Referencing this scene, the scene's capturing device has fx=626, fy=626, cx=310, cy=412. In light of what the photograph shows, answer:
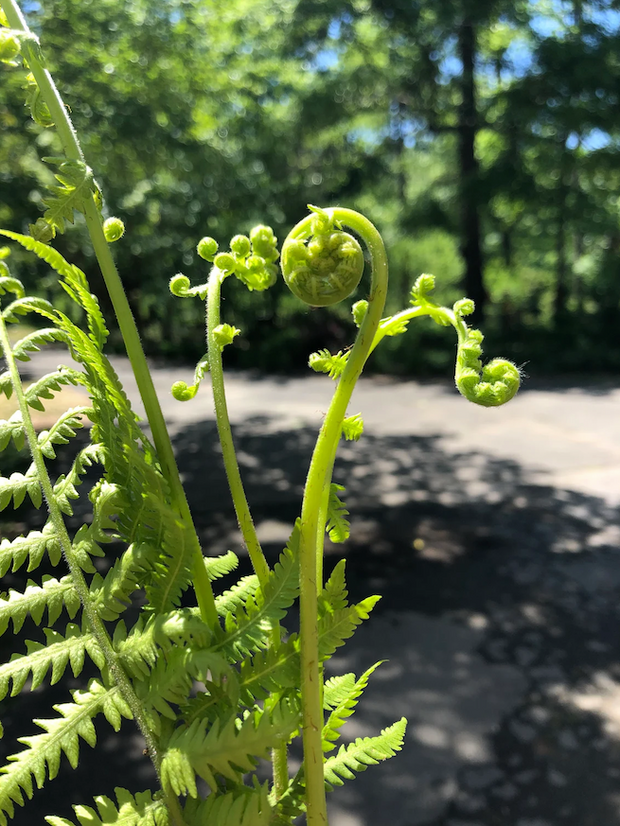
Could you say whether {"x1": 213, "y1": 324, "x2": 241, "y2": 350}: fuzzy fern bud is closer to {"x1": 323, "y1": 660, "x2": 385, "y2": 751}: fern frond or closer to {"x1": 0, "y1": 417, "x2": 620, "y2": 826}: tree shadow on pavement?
{"x1": 323, "y1": 660, "x2": 385, "y2": 751}: fern frond

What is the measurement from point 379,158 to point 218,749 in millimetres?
13477

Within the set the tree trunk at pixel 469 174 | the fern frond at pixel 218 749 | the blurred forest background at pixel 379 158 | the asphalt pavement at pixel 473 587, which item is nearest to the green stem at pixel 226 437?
the fern frond at pixel 218 749

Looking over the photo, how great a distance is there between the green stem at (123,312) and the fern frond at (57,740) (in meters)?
0.14

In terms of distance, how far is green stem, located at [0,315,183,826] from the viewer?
70 centimetres

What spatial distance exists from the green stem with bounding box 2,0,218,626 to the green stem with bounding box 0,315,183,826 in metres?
0.11

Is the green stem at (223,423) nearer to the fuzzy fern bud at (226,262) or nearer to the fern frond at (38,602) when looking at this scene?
the fuzzy fern bud at (226,262)

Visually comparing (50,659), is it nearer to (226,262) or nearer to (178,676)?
(178,676)

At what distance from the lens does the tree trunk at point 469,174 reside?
11758mm

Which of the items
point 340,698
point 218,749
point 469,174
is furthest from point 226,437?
point 469,174

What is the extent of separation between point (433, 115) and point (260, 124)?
344 centimetres

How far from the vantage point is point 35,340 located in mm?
820

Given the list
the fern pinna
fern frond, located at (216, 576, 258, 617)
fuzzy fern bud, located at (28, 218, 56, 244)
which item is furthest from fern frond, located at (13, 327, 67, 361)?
fern frond, located at (216, 576, 258, 617)

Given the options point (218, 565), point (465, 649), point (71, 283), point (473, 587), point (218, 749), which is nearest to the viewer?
point (218, 749)

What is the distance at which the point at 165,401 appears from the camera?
33.8 ft
